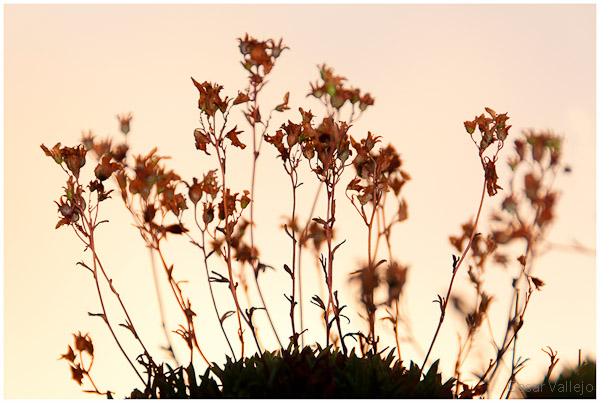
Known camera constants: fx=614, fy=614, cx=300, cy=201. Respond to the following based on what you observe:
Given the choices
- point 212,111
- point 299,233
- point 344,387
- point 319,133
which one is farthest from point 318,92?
point 344,387

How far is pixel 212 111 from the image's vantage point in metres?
2.53

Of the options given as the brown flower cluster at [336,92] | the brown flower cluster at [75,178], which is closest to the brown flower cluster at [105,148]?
the brown flower cluster at [75,178]

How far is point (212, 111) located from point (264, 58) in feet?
1.01

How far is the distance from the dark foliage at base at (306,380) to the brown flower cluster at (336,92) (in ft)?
3.36

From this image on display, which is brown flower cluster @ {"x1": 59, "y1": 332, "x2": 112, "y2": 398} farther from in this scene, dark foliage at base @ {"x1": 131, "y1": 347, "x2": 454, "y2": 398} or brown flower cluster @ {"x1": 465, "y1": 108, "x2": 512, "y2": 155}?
brown flower cluster @ {"x1": 465, "y1": 108, "x2": 512, "y2": 155}

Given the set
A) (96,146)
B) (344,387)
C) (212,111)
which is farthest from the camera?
(96,146)

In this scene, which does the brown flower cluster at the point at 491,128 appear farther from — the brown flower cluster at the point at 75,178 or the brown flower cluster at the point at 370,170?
the brown flower cluster at the point at 75,178

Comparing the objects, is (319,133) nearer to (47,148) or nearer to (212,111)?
(212,111)

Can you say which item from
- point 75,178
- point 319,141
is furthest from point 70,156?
point 319,141

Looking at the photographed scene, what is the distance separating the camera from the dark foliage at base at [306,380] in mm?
2209

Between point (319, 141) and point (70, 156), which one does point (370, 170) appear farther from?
point (70, 156)

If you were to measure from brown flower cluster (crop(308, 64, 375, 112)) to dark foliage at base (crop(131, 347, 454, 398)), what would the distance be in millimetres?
1025

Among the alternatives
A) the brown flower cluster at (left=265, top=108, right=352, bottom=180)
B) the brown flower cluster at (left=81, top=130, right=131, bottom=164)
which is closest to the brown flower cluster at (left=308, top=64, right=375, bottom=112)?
the brown flower cluster at (left=265, top=108, right=352, bottom=180)

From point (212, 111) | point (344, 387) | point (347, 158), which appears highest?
point (212, 111)
